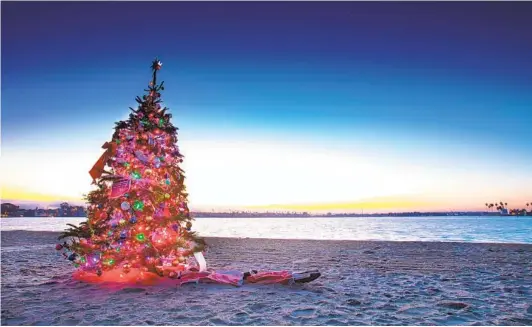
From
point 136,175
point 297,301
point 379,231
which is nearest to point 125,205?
point 136,175

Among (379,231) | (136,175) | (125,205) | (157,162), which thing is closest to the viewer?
(125,205)

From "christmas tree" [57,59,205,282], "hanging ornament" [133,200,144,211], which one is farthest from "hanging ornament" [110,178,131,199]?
"hanging ornament" [133,200,144,211]

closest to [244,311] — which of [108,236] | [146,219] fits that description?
[146,219]

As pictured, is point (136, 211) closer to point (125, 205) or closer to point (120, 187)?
point (125, 205)

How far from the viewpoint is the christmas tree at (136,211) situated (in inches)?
282

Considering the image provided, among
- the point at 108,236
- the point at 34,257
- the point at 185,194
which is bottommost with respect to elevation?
the point at 34,257

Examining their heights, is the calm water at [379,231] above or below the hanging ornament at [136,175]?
below

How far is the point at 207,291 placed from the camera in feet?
21.5

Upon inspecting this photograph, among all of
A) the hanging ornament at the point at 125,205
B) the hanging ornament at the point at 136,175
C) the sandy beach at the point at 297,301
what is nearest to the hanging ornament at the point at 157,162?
the hanging ornament at the point at 136,175

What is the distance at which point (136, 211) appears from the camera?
732cm

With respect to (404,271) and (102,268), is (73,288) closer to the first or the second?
(102,268)

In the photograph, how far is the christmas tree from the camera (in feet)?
23.5

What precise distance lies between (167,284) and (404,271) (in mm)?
6307

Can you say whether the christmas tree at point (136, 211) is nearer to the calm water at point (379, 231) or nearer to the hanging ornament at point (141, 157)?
the hanging ornament at point (141, 157)
